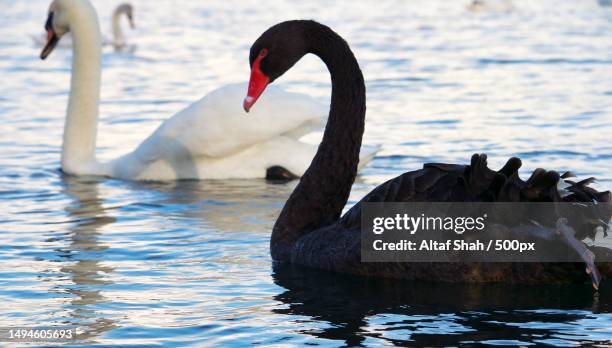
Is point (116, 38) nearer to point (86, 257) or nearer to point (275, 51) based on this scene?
point (86, 257)

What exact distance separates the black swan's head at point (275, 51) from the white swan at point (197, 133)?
8.01 ft

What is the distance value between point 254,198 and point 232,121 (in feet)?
2.07

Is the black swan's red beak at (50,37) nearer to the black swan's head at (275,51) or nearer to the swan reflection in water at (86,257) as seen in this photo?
the swan reflection in water at (86,257)

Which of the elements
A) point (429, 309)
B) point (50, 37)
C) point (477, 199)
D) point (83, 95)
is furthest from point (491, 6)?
point (429, 309)

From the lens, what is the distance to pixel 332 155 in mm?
6926

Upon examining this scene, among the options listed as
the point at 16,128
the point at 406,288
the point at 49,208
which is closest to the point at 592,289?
the point at 406,288

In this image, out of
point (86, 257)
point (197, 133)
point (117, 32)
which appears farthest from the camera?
point (117, 32)

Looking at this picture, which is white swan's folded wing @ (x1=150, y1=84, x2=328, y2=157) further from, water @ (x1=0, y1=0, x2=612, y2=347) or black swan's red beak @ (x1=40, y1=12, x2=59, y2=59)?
black swan's red beak @ (x1=40, y1=12, x2=59, y2=59)

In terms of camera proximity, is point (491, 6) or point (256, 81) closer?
point (256, 81)

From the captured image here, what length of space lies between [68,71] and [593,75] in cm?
745

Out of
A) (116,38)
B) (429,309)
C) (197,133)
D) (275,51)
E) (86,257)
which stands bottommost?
(429,309)

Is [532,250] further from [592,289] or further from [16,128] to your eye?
[16,128]

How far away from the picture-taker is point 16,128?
12625 millimetres

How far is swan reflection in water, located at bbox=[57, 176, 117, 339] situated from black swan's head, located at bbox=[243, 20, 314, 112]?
1229mm
